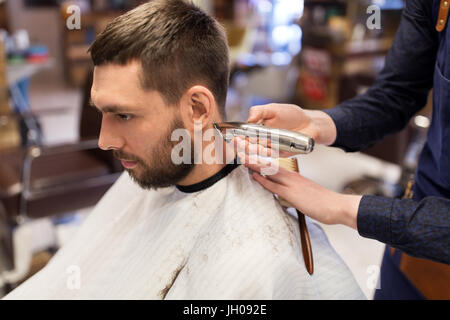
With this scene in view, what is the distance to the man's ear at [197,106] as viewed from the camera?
2.82 ft

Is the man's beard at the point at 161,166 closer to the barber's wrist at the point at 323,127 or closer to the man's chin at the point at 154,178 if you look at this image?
the man's chin at the point at 154,178

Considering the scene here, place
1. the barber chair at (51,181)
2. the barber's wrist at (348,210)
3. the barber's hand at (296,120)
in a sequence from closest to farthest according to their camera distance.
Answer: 1. the barber's wrist at (348,210)
2. the barber's hand at (296,120)
3. the barber chair at (51,181)

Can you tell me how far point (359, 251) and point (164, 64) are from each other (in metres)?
0.96

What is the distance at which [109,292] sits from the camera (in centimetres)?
105

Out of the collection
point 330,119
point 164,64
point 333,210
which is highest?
point 164,64

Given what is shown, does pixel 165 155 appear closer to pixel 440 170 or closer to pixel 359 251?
pixel 440 170

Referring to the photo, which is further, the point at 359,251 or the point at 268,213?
the point at 359,251

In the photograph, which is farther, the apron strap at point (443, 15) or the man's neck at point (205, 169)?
the man's neck at point (205, 169)

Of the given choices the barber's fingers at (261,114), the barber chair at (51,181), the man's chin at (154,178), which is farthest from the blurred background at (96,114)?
the man's chin at (154,178)

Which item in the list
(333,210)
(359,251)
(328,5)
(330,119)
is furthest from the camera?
(328,5)

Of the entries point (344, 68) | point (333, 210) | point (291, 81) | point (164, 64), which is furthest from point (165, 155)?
point (344, 68)

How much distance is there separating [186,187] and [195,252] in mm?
182

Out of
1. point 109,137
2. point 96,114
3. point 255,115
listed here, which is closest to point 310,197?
point 255,115

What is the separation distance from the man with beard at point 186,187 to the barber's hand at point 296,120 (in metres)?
0.10
